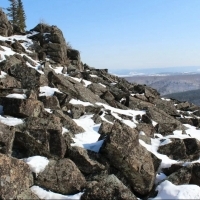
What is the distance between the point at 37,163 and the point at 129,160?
14.9 ft

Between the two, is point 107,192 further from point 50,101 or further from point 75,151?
point 50,101

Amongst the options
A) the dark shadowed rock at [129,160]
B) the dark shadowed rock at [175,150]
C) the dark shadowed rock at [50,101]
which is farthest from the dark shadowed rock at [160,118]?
the dark shadowed rock at [129,160]

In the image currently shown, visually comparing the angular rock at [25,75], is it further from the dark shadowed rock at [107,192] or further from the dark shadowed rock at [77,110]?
the dark shadowed rock at [107,192]

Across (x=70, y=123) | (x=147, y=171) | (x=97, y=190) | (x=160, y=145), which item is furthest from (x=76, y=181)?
(x=160, y=145)

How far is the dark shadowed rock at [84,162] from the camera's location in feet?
45.9

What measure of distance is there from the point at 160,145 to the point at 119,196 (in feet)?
26.5

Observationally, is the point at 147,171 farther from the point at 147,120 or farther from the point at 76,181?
the point at 147,120

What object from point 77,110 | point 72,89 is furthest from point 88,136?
point 72,89

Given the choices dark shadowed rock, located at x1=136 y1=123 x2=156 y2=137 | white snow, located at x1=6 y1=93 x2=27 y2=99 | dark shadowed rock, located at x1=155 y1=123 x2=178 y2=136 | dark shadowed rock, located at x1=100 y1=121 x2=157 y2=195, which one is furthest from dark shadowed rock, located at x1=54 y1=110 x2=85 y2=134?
→ dark shadowed rock, located at x1=155 y1=123 x2=178 y2=136

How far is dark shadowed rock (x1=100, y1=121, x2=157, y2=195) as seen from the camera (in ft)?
46.1

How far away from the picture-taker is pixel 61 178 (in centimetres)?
1262

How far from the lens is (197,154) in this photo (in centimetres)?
1856

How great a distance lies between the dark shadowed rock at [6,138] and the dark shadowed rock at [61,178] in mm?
2078

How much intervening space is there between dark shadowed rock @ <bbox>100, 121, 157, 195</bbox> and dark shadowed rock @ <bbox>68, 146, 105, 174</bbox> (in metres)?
0.82
